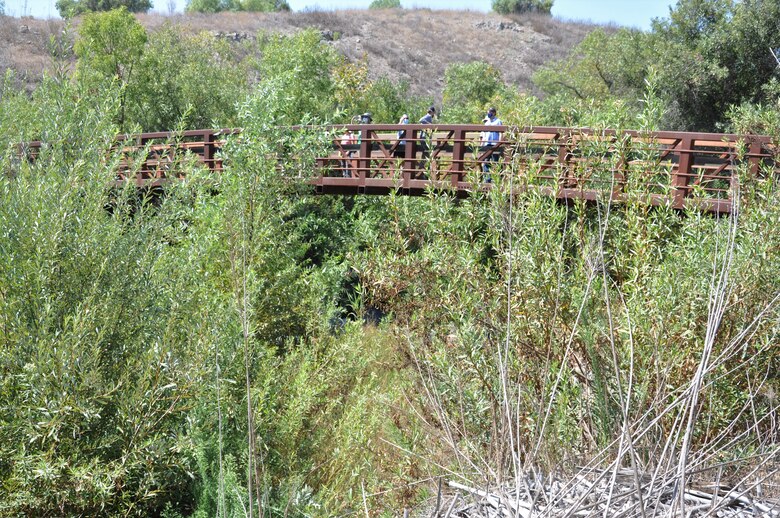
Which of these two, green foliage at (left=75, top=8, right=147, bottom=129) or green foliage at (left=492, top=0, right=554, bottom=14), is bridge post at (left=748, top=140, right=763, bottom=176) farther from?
green foliage at (left=492, top=0, right=554, bottom=14)

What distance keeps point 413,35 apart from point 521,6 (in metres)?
16.4

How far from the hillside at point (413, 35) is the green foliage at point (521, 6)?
352 centimetres

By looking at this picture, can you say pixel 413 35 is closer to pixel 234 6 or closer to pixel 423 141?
pixel 234 6

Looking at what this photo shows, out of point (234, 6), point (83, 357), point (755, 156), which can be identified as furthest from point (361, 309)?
point (234, 6)

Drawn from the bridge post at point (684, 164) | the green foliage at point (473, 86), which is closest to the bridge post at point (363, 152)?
the bridge post at point (684, 164)

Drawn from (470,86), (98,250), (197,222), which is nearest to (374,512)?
(98,250)

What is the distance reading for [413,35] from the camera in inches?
2402

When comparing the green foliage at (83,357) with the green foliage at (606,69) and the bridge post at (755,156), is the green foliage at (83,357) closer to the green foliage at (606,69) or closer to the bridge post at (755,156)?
the bridge post at (755,156)

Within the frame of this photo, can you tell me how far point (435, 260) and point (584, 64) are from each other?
3152cm

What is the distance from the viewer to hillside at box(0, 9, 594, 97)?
52750mm

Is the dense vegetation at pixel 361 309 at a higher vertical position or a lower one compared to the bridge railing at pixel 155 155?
lower

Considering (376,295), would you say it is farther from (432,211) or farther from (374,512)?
(374,512)

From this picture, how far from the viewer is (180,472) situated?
16.3ft

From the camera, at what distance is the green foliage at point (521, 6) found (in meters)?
71.0
